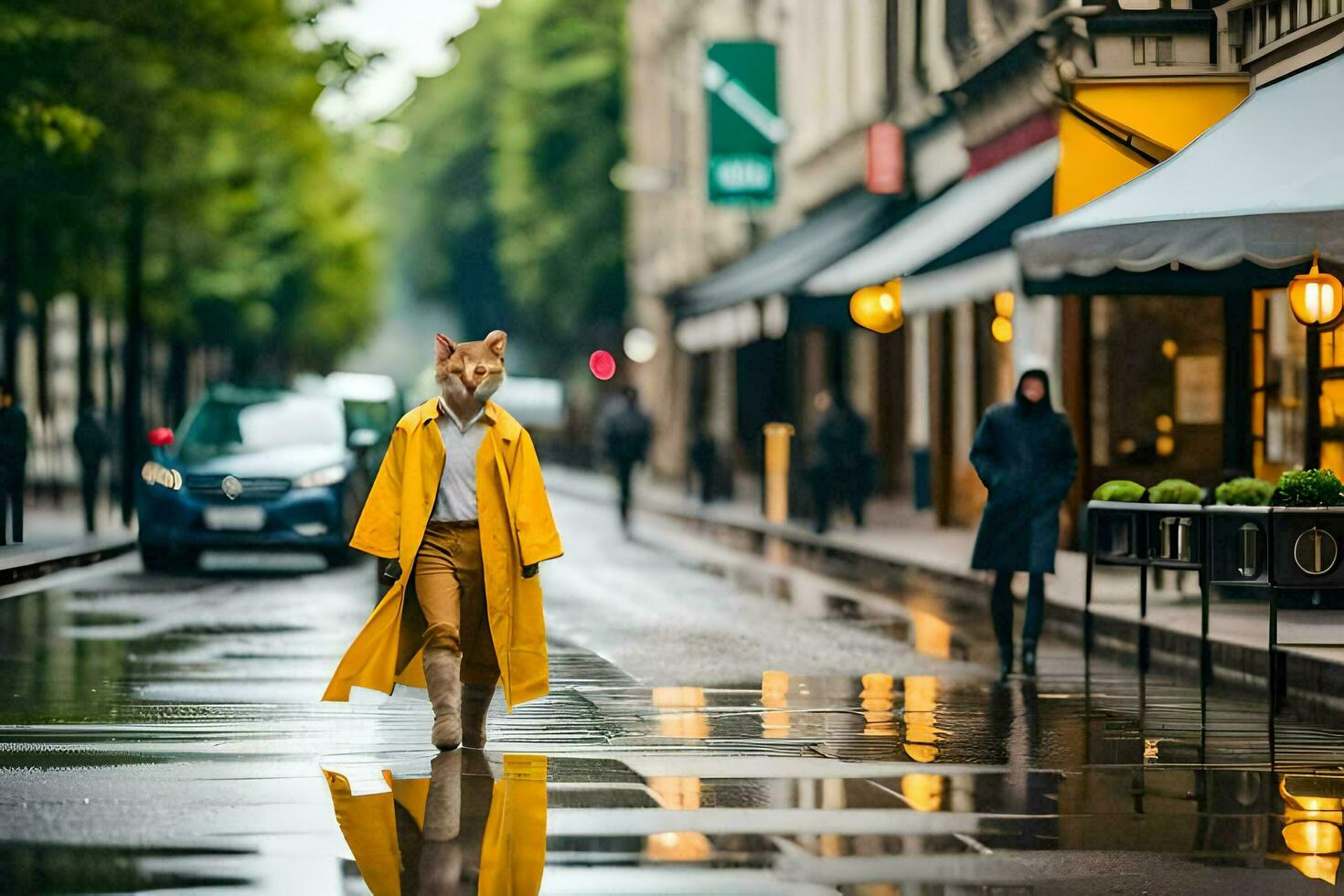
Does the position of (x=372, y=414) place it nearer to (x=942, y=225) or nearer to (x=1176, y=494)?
(x=942, y=225)

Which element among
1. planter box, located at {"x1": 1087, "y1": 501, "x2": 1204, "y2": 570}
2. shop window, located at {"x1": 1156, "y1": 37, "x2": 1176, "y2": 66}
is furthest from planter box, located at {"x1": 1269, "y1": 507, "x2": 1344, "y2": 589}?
shop window, located at {"x1": 1156, "y1": 37, "x2": 1176, "y2": 66}

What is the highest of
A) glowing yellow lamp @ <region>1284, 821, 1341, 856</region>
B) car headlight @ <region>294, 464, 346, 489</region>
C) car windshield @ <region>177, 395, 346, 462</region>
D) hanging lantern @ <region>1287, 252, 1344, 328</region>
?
hanging lantern @ <region>1287, 252, 1344, 328</region>

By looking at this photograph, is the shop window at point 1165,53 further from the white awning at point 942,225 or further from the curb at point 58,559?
the curb at point 58,559

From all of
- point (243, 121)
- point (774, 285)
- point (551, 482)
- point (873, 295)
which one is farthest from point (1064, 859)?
point (551, 482)

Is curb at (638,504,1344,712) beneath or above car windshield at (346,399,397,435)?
beneath

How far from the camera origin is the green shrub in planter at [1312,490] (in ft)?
35.3

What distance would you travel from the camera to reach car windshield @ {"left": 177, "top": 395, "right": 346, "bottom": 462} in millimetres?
21406

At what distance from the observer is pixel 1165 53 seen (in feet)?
64.7

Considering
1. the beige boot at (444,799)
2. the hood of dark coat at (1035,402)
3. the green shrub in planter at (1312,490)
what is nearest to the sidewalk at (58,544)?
the hood of dark coat at (1035,402)

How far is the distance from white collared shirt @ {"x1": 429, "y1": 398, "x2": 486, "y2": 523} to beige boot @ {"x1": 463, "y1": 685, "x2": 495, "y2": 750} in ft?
2.40

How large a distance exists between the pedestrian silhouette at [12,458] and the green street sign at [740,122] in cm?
1943

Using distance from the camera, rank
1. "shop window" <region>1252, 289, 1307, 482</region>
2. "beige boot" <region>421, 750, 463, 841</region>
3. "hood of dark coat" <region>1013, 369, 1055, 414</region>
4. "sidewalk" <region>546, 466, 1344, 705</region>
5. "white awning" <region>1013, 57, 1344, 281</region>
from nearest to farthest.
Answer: "beige boot" <region>421, 750, 463, 841</region>, "sidewalk" <region>546, 466, 1344, 705</region>, "white awning" <region>1013, 57, 1344, 281</region>, "hood of dark coat" <region>1013, 369, 1055, 414</region>, "shop window" <region>1252, 289, 1307, 482</region>

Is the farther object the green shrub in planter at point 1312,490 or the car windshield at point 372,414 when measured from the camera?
the car windshield at point 372,414

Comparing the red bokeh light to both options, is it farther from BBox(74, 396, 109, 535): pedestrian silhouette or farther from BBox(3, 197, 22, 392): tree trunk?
BBox(3, 197, 22, 392): tree trunk
